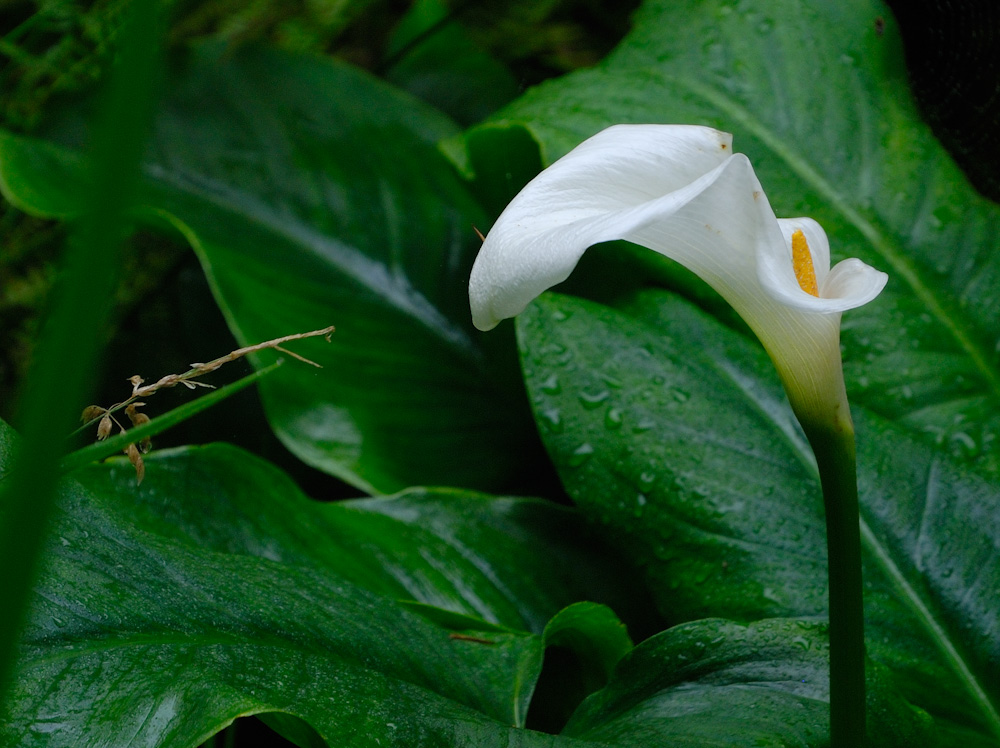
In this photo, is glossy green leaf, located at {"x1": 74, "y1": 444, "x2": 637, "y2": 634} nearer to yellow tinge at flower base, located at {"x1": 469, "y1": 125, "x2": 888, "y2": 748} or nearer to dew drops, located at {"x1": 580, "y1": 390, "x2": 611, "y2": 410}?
dew drops, located at {"x1": 580, "y1": 390, "x2": 611, "y2": 410}

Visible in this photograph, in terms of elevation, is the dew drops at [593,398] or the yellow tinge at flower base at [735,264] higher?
the yellow tinge at flower base at [735,264]

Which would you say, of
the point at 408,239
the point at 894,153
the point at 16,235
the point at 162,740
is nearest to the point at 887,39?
the point at 894,153

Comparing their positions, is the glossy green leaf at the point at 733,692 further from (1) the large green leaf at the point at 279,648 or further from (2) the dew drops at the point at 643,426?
(2) the dew drops at the point at 643,426

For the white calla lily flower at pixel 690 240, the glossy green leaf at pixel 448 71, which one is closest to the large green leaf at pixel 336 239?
the glossy green leaf at pixel 448 71

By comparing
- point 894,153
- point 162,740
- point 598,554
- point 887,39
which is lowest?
point 598,554

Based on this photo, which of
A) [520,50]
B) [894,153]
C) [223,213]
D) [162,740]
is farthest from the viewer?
[520,50]

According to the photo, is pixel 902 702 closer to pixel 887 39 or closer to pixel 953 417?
pixel 953 417
